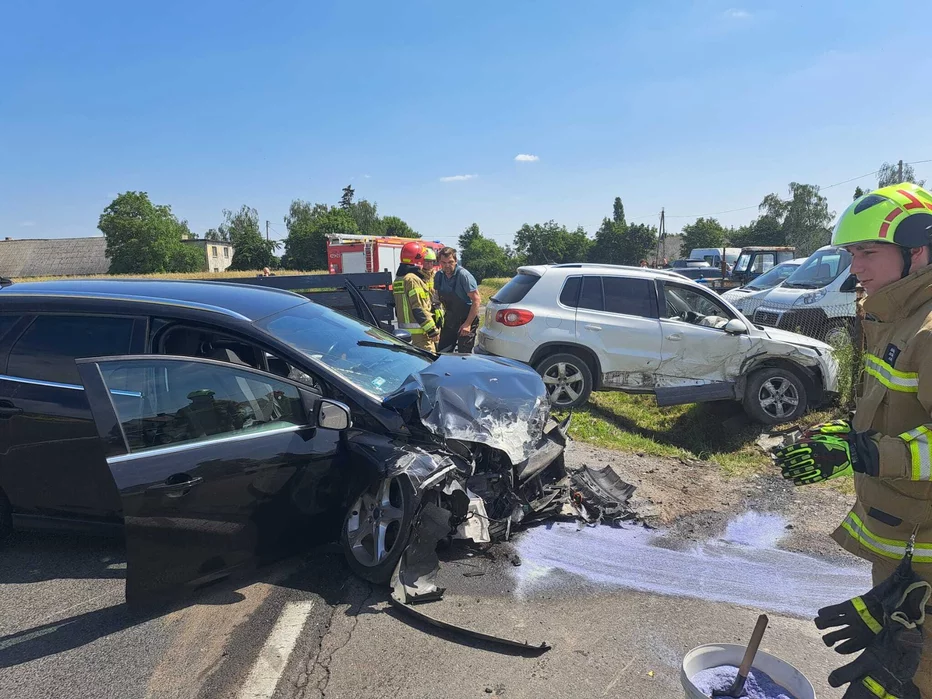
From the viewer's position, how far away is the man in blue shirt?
24.3 ft

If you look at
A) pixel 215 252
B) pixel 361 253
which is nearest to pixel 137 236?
pixel 215 252

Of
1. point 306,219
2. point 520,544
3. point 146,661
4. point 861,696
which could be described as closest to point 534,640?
point 520,544

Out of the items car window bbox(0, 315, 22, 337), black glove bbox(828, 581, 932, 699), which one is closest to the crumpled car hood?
black glove bbox(828, 581, 932, 699)

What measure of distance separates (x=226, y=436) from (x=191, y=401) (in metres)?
0.26

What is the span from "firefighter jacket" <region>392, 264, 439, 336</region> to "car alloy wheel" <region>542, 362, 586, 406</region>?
1584mm

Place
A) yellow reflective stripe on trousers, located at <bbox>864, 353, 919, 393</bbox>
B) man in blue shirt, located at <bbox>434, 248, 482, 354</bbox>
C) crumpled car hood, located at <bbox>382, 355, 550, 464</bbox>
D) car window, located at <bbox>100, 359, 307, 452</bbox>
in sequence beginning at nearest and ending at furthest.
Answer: yellow reflective stripe on trousers, located at <bbox>864, 353, 919, 393</bbox> < car window, located at <bbox>100, 359, 307, 452</bbox> < crumpled car hood, located at <bbox>382, 355, 550, 464</bbox> < man in blue shirt, located at <bbox>434, 248, 482, 354</bbox>

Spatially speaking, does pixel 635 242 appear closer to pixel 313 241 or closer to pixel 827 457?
pixel 313 241

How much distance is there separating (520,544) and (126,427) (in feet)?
7.89

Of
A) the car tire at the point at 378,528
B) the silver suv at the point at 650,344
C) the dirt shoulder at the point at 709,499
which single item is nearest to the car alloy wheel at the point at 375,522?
the car tire at the point at 378,528

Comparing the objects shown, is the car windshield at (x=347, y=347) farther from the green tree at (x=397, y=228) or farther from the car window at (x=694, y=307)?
the green tree at (x=397, y=228)

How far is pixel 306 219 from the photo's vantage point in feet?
281

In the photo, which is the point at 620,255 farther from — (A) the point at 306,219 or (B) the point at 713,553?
(B) the point at 713,553

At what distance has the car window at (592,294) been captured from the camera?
7180 mm

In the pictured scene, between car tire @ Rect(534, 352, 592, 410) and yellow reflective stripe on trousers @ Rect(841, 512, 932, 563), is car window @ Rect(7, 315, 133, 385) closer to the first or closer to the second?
yellow reflective stripe on trousers @ Rect(841, 512, 932, 563)
